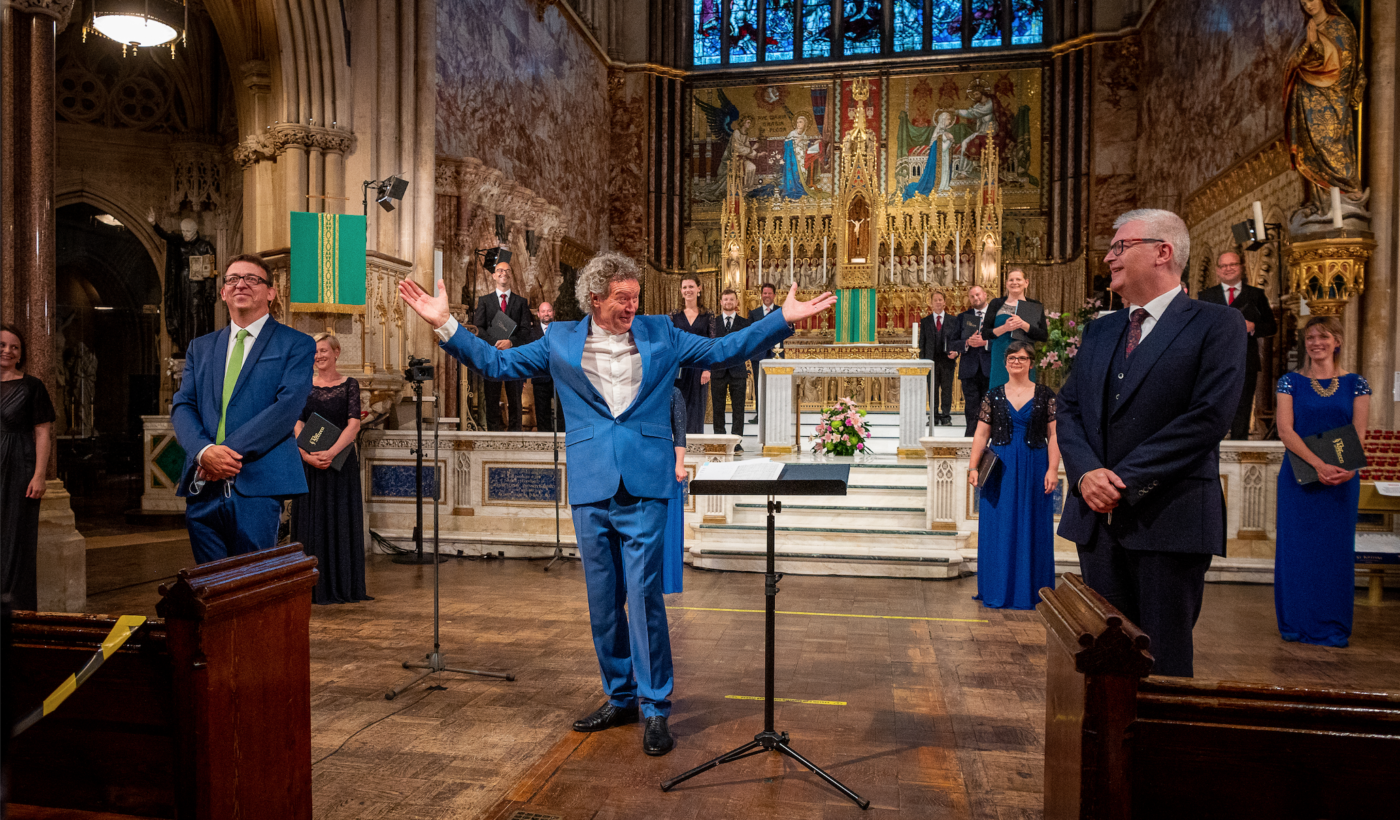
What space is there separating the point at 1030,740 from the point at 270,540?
110 inches

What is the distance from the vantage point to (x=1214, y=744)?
151 cm

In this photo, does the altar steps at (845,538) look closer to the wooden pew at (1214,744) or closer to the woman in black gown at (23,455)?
the woman in black gown at (23,455)

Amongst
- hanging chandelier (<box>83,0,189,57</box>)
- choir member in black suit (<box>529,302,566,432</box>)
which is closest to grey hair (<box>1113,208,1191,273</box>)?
choir member in black suit (<box>529,302,566,432</box>)

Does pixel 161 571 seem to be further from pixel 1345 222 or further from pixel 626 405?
pixel 1345 222

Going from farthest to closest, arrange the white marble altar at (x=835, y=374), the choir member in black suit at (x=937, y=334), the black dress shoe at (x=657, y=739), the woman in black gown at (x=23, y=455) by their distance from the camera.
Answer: the choir member in black suit at (x=937, y=334)
the white marble altar at (x=835, y=374)
the woman in black gown at (x=23, y=455)
the black dress shoe at (x=657, y=739)

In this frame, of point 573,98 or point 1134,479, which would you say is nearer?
point 1134,479

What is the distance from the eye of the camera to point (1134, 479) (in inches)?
90.0

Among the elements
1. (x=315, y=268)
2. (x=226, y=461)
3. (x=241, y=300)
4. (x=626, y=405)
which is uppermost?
(x=315, y=268)

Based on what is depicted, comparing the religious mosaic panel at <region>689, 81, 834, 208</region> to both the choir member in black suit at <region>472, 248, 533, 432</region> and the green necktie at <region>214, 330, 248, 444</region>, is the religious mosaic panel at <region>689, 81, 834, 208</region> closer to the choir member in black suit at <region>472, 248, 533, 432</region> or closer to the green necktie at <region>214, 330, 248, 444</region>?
the choir member in black suit at <region>472, 248, 533, 432</region>

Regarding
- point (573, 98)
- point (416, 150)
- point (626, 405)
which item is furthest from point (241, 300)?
point (573, 98)

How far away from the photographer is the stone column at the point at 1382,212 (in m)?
6.30

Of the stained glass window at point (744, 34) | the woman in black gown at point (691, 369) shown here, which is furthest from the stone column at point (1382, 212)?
the stained glass window at point (744, 34)

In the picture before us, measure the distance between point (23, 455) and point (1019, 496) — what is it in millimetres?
5063

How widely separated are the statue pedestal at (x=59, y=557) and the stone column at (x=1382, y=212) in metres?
8.38
